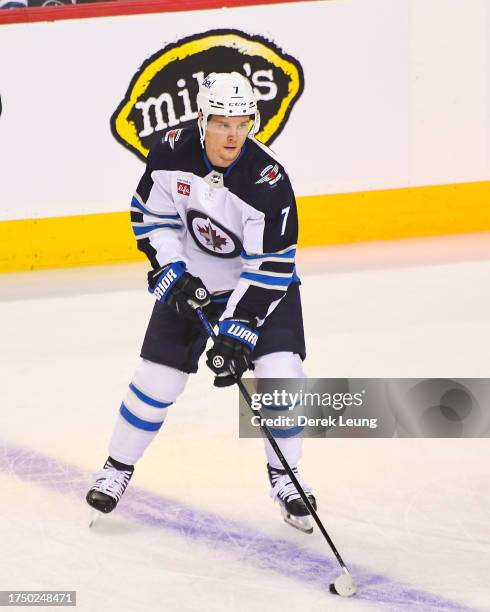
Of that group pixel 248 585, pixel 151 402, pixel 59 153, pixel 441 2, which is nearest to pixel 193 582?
pixel 248 585

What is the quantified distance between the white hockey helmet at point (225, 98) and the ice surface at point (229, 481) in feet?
3.28

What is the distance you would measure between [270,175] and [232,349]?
41 cm

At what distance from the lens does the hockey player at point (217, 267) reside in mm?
2893

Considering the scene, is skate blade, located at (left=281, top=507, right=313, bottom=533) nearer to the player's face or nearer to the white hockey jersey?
the white hockey jersey

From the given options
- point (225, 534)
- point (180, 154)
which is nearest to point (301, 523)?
→ point (225, 534)

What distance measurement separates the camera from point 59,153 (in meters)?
5.55

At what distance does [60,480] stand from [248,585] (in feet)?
2.71

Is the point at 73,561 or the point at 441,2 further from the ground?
the point at 441,2

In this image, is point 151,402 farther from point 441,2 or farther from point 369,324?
→ point 441,2

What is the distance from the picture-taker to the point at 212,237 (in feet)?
9.90

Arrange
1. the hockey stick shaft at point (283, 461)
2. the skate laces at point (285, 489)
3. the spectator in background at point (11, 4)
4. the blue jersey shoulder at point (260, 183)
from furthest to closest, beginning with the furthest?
the spectator in background at point (11, 4) → the skate laces at point (285, 489) → the blue jersey shoulder at point (260, 183) → the hockey stick shaft at point (283, 461)

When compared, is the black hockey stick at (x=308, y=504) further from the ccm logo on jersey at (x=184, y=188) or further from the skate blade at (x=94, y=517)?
the skate blade at (x=94, y=517)

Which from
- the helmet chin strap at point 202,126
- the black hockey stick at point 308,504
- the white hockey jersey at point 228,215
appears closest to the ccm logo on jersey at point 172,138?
the white hockey jersey at point 228,215

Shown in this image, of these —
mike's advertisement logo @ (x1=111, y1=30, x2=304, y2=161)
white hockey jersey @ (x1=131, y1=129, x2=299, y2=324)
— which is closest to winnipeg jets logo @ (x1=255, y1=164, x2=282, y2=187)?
white hockey jersey @ (x1=131, y1=129, x2=299, y2=324)
